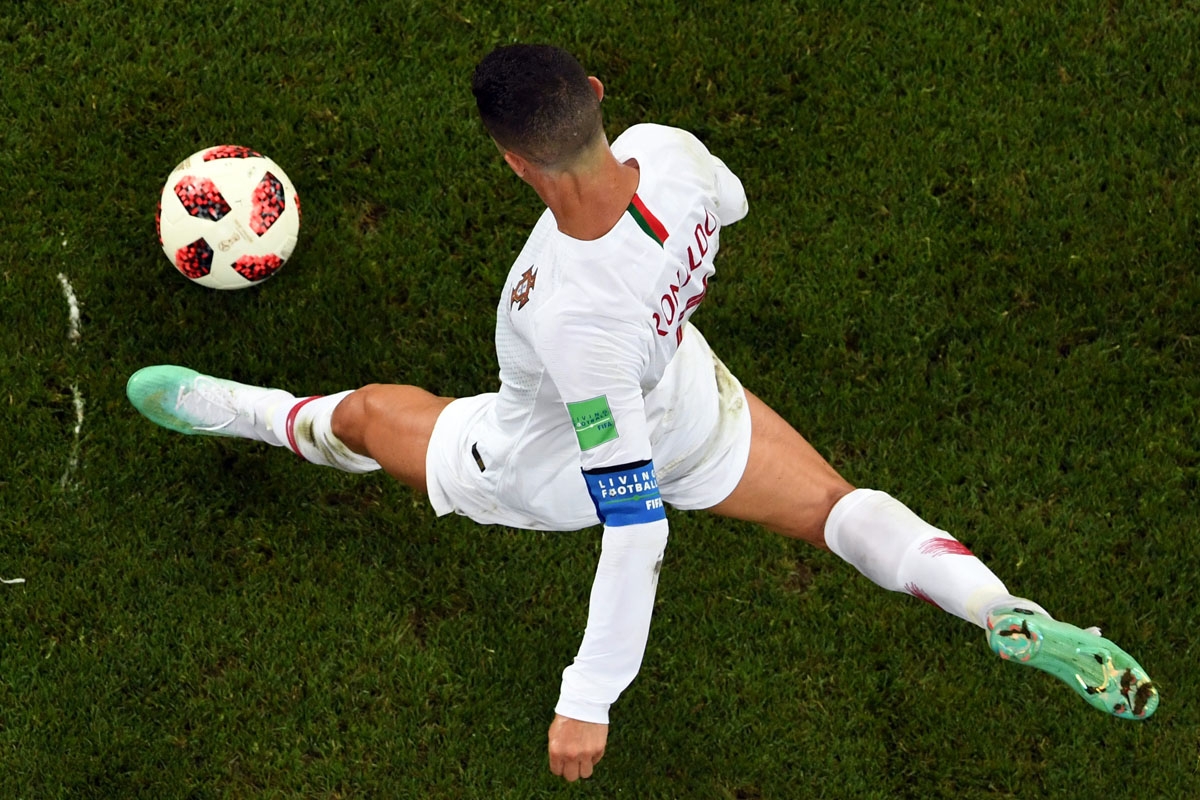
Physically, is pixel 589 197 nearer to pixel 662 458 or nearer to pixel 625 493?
pixel 625 493

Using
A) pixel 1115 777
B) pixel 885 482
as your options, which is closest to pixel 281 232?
pixel 885 482

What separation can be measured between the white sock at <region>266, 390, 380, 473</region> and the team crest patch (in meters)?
1.73

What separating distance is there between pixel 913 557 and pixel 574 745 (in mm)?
1515

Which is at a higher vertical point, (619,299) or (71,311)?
(619,299)

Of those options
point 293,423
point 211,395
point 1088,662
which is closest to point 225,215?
point 211,395

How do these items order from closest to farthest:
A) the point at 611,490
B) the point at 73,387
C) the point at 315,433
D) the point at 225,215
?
1. the point at 611,490
2. the point at 315,433
3. the point at 225,215
4. the point at 73,387

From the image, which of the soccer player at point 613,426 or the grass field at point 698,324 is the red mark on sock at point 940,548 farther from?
the grass field at point 698,324

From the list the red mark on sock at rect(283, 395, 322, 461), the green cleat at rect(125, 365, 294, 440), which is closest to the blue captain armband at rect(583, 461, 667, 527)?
the red mark on sock at rect(283, 395, 322, 461)

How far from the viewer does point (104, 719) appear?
5.30 metres

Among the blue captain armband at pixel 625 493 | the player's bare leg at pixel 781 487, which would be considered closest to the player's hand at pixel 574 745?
the blue captain armband at pixel 625 493

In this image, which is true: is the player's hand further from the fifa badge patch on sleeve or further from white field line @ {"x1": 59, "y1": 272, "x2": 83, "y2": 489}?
white field line @ {"x1": 59, "y1": 272, "x2": 83, "y2": 489}

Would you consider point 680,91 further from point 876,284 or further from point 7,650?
point 7,650

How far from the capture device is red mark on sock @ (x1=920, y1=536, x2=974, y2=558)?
14.3ft

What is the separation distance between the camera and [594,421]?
3.39 meters
